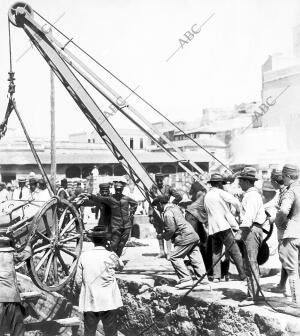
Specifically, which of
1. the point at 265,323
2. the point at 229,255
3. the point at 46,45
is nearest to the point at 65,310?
the point at 229,255

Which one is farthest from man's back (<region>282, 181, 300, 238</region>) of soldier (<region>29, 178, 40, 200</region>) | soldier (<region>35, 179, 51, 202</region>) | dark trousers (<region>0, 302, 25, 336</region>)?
soldier (<region>29, 178, 40, 200</region>)

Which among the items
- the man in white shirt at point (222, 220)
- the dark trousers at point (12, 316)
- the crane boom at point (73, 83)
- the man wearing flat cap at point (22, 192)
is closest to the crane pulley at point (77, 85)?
the crane boom at point (73, 83)

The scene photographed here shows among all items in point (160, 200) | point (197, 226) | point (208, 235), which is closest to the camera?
point (208, 235)

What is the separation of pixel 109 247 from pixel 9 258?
8.82ft

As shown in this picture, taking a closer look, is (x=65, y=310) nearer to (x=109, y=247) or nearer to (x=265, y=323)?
(x=109, y=247)

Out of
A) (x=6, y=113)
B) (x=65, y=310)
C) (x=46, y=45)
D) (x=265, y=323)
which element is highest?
(x=46, y=45)

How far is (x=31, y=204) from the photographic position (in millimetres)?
7438

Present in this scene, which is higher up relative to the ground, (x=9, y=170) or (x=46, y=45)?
(x=46, y=45)

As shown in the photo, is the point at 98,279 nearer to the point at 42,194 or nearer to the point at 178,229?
the point at 178,229

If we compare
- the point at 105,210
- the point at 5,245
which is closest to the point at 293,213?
the point at 5,245

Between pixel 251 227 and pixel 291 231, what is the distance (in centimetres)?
52

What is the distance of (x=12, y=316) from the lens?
536 cm

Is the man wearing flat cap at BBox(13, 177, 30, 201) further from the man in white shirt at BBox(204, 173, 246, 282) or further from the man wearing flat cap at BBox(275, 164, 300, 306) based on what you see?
the man wearing flat cap at BBox(275, 164, 300, 306)

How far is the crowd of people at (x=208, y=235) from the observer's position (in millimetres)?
5070
